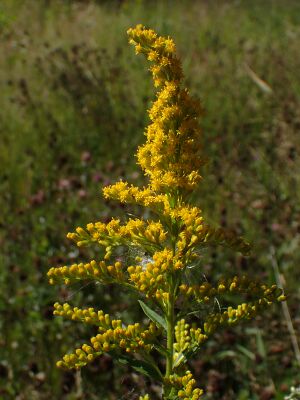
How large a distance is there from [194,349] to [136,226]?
46cm

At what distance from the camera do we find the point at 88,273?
199 cm

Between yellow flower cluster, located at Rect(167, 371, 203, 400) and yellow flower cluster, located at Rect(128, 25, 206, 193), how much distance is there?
62 centimetres

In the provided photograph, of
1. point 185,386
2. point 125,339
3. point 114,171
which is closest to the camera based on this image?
point 185,386

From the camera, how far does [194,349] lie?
1.99 m

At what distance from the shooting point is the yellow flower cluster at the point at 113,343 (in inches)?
74.4

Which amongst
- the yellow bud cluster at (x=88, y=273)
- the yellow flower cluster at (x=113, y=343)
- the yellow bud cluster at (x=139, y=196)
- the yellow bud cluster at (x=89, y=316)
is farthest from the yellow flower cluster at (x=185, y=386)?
the yellow bud cluster at (x=139, y=196)

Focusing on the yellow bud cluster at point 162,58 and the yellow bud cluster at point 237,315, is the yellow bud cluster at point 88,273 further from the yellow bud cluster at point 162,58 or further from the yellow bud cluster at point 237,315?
the yellow bud cluster at point 162,58

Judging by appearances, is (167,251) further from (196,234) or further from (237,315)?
(237,315)

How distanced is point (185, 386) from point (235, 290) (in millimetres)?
384

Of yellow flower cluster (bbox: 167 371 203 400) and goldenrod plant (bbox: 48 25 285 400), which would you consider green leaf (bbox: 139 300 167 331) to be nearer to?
goldenrod plant (bbox: 48 25 285 400)

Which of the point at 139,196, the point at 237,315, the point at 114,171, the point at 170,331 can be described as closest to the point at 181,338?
the point at 170,331

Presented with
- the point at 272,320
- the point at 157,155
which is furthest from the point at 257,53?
the point at 157,155

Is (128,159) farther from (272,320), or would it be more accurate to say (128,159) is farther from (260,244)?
(272,320)

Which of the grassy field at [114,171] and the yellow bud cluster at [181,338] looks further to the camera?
the grassy field at [114,171]
